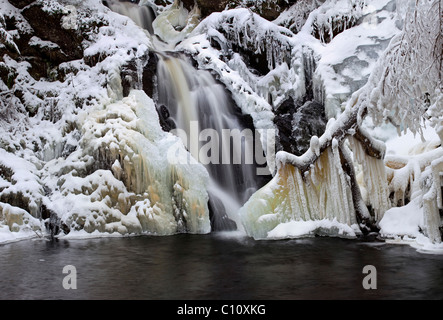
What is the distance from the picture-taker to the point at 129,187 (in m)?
12.0

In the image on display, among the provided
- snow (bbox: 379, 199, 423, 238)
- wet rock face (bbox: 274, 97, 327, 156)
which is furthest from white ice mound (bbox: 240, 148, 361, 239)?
wet rock face (bbox: 274, 97, 327, 156)

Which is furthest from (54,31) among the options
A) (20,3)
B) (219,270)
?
(219,270)

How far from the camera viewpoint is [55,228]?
11742mm

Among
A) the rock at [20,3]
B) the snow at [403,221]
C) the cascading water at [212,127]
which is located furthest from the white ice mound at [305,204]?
the rock at [20,3]

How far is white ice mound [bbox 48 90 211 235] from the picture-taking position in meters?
11.6

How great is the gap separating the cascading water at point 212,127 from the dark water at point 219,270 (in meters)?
3.99

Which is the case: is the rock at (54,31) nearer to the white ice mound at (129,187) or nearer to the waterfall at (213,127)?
the waterfall at (213,127)

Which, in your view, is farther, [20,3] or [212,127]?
[20,3]

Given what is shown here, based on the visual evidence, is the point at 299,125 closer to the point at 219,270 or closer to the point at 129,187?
the point at 129,187

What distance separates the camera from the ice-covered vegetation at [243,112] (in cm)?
902

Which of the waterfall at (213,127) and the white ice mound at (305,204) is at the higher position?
the waterfall at (213,127)

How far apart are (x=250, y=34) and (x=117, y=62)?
528cm

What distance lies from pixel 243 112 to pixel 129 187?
4891 millimetres
